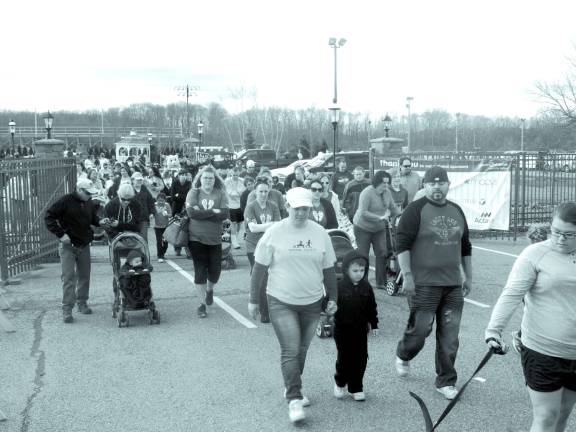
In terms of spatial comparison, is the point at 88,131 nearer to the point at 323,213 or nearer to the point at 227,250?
the point at 227,250

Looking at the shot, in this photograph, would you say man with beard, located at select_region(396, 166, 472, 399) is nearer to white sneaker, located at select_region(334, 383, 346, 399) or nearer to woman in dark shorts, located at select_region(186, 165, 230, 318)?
white sneaker, located at select_region(334, 383, 346, 399)

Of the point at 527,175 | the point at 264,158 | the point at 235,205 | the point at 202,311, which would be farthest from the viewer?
the point at 264,158

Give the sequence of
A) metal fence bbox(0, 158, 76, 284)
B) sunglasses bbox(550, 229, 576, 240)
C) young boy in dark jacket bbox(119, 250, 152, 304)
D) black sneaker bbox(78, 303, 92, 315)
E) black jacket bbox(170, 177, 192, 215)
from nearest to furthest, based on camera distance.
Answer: sunglasses bbox(550, 229, 576, 240) < young boy in dark jacket bbox(119, 250, 152, 304) < black sneaker bbox(78, 303, 92, 315) < metal fence bbox(0, 158, 76, 284) < black jacket bbox(170, 177, 192, 215)

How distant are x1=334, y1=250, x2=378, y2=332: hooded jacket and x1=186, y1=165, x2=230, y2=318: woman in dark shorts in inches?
118

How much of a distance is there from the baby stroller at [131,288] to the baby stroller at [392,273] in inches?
133

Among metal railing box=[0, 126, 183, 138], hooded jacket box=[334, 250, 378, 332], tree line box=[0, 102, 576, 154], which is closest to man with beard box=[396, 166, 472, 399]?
hooded jacket box=[334, 250, 378, 332]

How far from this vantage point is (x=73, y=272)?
8484 millimetres

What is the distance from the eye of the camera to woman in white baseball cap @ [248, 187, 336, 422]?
16.8 ft

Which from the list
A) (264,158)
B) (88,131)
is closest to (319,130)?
(88,131)

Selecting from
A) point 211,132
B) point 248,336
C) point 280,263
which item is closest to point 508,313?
point 280,263

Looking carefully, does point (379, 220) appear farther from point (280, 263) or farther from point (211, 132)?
point (211, 132)

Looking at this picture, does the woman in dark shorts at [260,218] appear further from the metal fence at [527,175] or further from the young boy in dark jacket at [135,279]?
the metal fence at [527,175]

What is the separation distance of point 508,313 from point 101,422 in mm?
3185

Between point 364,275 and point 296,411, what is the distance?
4.35 ft
